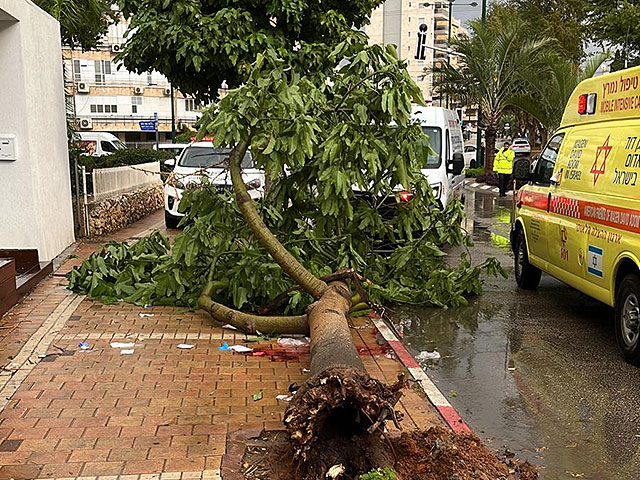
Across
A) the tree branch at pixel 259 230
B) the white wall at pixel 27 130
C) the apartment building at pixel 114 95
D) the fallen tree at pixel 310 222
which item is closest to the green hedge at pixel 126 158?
→ the white wall at pixel 27 130

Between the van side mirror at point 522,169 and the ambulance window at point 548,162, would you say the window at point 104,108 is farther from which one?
the ambulance window at point 548,162

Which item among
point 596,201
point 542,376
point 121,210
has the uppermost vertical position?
point 596,201

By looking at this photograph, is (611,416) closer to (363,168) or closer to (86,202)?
(363,168)

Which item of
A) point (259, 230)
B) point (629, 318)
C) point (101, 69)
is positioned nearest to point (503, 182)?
point (629, 318)

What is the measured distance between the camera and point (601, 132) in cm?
768

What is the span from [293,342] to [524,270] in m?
4.22

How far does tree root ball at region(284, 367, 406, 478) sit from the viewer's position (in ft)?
13.3

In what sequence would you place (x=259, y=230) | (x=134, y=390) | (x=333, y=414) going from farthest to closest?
(x=259, y=230)
(x=134, y=390)
(x=333, y=414)

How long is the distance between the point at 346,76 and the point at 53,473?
202 inches

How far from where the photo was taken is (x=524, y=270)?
9914 mm

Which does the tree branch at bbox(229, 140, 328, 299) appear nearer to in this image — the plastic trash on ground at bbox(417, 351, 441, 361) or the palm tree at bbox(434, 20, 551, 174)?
the plastic trash on ground at bbox(417, 351, 441, 361)

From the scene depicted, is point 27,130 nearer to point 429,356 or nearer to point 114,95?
point 429,356

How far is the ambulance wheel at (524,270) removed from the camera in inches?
388

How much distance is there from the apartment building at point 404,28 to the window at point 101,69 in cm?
2391
